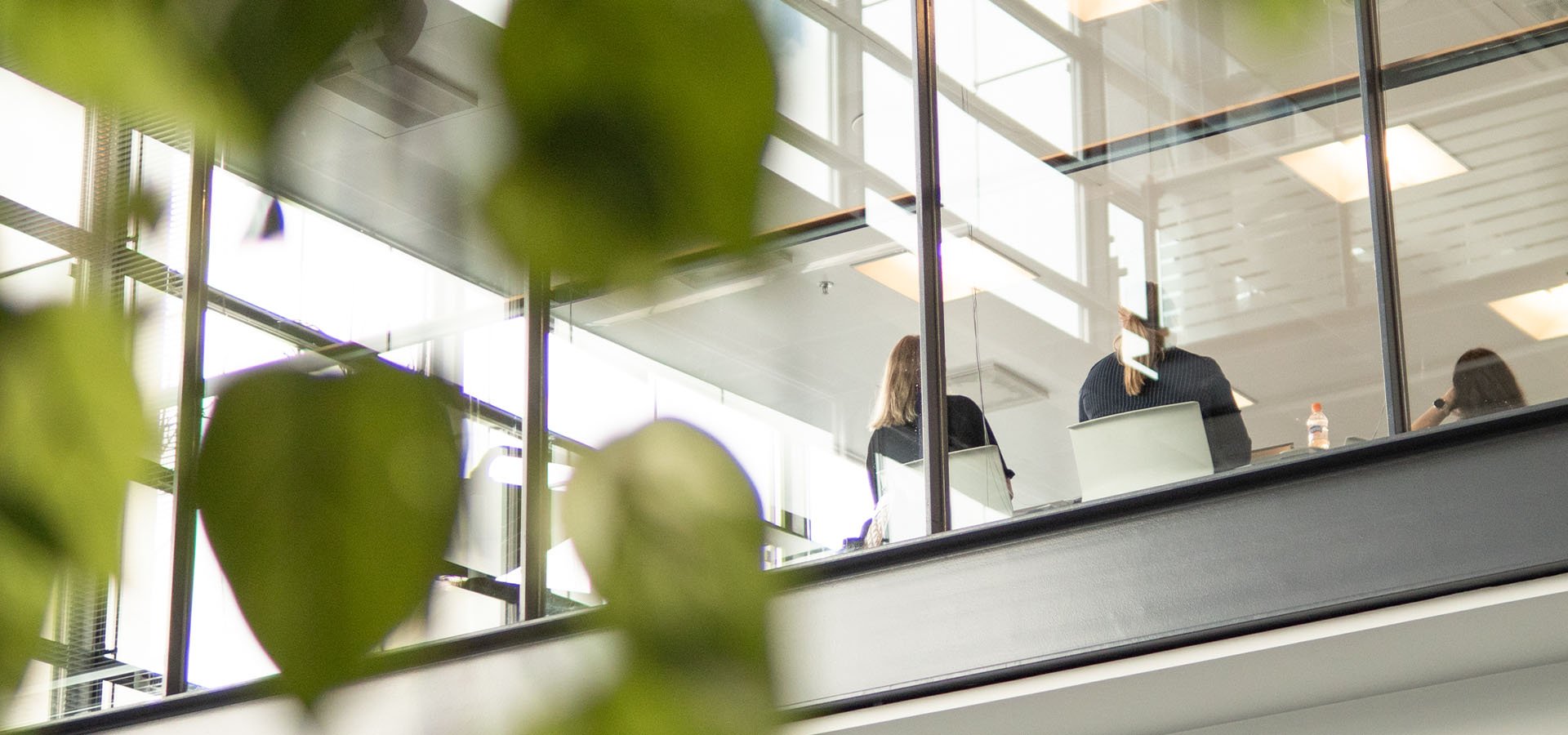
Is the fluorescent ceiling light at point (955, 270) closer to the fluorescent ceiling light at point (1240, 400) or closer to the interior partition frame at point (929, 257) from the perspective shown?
the interior partition frame at point (929, 257)

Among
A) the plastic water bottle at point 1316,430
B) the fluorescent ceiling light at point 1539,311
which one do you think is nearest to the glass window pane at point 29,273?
the plastic water bottle at point 1316,430

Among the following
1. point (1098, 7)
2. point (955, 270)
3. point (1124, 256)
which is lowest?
point (955, 270)

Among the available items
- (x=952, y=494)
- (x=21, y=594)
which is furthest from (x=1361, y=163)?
(x=21, y=594)

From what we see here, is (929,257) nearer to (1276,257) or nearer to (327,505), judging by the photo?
(1276,257)

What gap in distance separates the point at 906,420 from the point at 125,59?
13.5 feet

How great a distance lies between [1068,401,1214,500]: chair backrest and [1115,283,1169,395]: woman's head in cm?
17

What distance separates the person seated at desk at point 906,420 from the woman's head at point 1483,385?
113cm

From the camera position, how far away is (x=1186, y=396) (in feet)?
13.8

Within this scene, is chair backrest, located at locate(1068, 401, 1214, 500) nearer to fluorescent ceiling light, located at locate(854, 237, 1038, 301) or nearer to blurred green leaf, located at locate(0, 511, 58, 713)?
fluorescent ceiling light, located at locate(854, 237, 1038, 301)

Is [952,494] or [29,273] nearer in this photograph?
[29,273]

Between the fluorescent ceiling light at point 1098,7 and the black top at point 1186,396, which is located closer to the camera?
the black top at point 1186,396

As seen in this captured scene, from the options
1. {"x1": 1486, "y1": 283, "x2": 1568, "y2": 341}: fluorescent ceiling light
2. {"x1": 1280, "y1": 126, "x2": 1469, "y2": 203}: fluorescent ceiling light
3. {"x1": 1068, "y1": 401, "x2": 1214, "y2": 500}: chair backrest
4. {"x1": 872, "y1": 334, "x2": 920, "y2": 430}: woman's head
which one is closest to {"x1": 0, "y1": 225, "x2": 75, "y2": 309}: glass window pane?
{"x1": 1068, "y1": 401, "x2": 1214, "y2": 500}: chair backrest

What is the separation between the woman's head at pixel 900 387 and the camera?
14.3 ft

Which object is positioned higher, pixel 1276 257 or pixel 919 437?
pixel 1276 257
